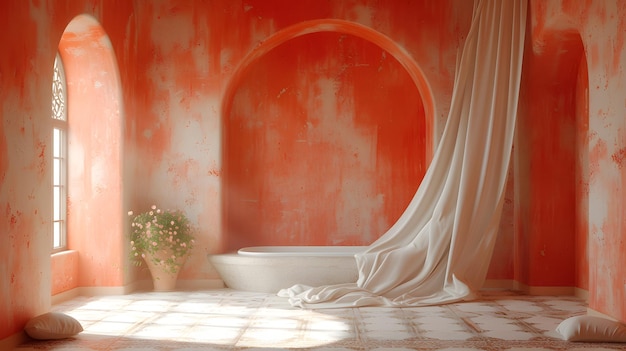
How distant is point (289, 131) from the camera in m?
8.88

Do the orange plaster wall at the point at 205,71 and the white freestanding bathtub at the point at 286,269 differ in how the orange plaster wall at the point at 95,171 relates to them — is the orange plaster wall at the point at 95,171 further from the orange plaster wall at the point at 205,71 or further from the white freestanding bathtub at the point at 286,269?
the white freestanding bathtub at the point at 286,269

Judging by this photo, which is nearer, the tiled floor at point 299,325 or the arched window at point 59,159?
the tiled floor at point 299,325

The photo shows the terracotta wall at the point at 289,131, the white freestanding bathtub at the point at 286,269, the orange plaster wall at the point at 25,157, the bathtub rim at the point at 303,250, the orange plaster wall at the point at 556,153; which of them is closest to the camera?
the orange plaster wall at the point at 25,157

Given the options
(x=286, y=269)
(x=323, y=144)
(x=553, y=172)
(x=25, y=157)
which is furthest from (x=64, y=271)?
(x=553, y=172)

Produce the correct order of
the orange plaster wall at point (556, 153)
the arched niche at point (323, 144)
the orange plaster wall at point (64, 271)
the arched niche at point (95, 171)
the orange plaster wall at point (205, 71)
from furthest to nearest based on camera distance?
1. the arched niche at point (323, 144)
2. the orange plaster wall at point (205, 71)
3. the arched niche at point (95, 171)
4. the orange plaster wall at point (556, 153)
5. the orange plaster wall at point (64, 271)

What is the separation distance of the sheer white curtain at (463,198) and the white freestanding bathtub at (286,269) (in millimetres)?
240

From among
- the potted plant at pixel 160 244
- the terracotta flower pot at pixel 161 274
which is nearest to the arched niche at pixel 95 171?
the potted plant at pixel 160 244

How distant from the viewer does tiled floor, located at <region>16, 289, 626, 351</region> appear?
15.6 feet

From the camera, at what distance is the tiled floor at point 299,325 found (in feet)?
15.6

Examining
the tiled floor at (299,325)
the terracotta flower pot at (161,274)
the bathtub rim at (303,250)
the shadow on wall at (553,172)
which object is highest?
the shadow on wall at (553,172)

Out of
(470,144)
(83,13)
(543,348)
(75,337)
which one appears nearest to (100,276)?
(75,337)

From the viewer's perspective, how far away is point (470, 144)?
695 centimetres

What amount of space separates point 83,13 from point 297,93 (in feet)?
10.7

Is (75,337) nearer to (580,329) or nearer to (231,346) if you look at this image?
(231,346)
